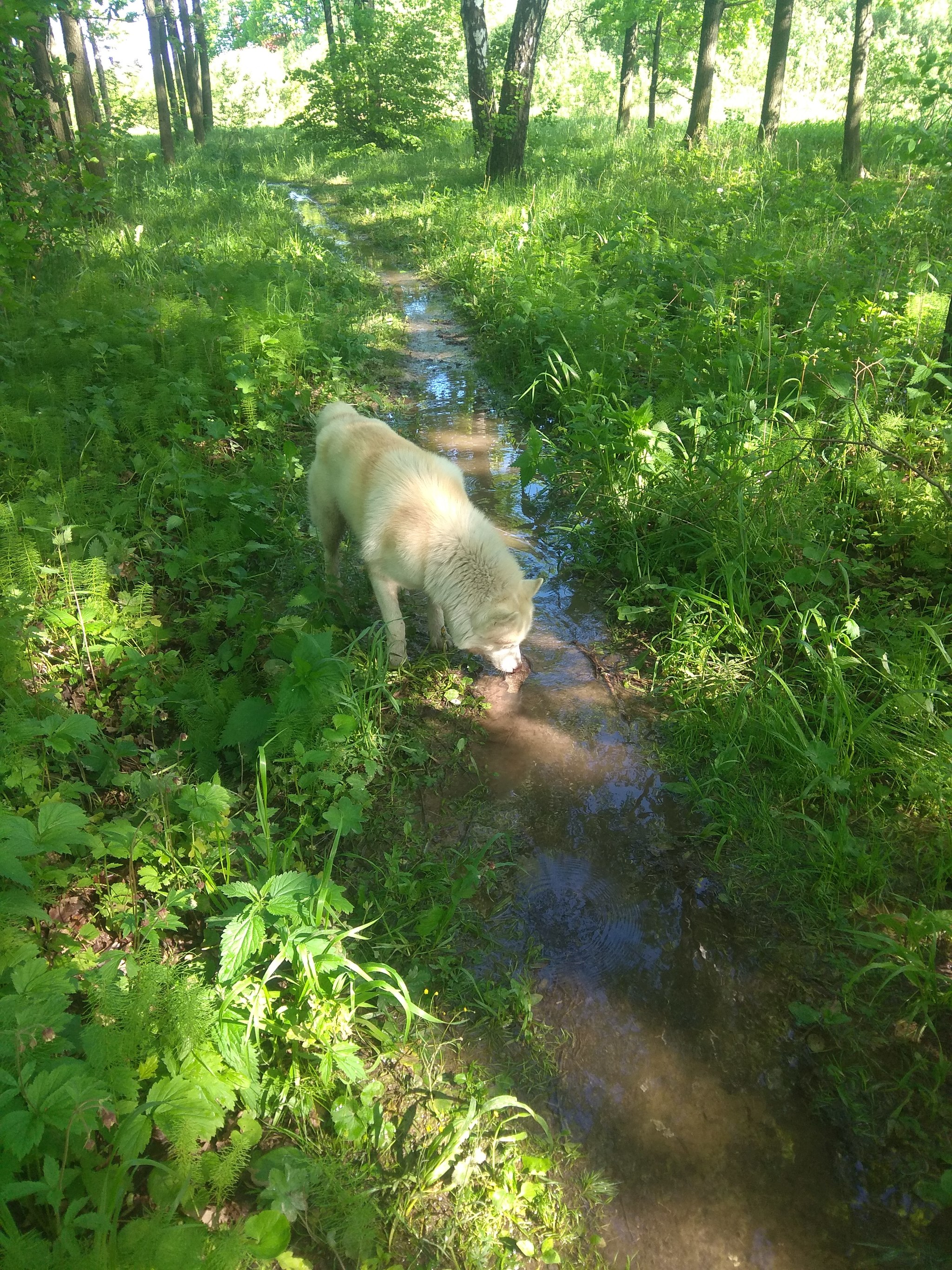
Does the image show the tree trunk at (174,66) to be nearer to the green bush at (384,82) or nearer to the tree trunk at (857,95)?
the green bush at (384,82)

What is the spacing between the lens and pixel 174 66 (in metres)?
37.0

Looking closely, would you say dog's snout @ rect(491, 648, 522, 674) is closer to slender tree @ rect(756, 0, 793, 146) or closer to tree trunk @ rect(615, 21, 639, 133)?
slender tree @ rect(756, 0, 793, 146)

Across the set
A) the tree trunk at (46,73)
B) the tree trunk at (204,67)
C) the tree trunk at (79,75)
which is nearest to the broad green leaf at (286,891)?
the tree trunk at (46,73)

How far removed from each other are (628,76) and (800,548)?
2317cm

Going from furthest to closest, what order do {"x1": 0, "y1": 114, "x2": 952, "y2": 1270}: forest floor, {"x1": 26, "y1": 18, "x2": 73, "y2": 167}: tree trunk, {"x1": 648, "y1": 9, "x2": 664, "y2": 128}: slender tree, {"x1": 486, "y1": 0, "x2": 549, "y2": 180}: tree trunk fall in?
{"x1": 648, "y1": 9, "x2": 664, "y2": 128}: slender tree → {"x1": 486, "y1": 0, "x2": 549, "y2": 180}: tree trunk → {"x1": 26, "y1": 18, "x2": 73, "y2": 167}: tree trunk → {"x1": 0, "y1": 114, "x2": 952, "y2": 1270}: forest floor

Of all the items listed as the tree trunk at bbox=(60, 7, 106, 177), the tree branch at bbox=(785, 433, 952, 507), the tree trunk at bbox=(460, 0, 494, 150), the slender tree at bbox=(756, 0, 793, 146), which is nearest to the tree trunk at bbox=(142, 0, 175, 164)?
the tree trunk at bbox=(60, 7, 106, 177)

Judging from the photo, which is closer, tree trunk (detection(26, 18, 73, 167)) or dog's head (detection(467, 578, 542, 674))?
dog's head (detection(467, 578, 542, 674))

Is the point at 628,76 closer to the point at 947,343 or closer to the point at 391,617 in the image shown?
the point at 947,343

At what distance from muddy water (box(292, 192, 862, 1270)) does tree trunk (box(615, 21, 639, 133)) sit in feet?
74.8

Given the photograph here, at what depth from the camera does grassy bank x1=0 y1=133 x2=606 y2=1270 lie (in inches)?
74.0

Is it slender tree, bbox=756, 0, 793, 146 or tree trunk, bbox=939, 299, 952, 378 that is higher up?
slender tree, bbox=756, 0, 793, 146

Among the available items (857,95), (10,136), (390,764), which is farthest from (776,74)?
(390,764)

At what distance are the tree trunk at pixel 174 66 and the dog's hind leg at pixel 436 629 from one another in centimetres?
2145

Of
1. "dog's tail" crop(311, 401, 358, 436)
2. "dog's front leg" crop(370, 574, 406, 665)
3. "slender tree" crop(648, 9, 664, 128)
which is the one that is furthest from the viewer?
"slender tree" crop(648, 9, 664, 128)
